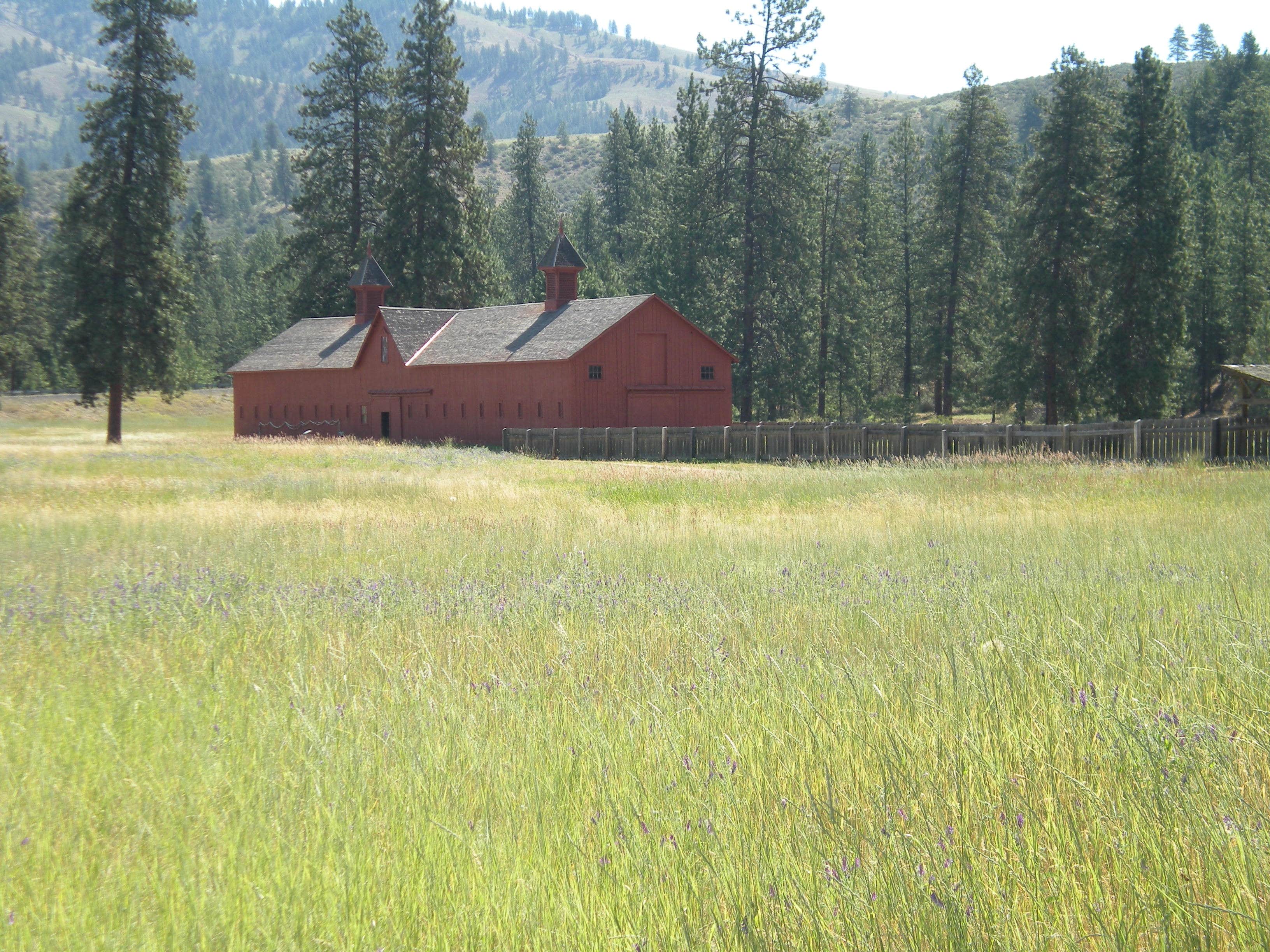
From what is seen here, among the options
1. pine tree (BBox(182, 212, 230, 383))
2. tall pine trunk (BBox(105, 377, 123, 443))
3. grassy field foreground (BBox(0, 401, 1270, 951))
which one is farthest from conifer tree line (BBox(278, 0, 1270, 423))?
pine tree (BBox(182, 212, 230, 383))

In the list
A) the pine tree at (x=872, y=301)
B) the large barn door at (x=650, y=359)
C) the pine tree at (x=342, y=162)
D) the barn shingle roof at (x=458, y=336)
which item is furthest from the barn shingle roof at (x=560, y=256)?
the pine tree at (x=872, y=301)

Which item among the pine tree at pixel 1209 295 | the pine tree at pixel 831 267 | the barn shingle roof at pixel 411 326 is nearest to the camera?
the barn shingle roof at pixel 411 326

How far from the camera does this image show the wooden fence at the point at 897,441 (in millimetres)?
24984

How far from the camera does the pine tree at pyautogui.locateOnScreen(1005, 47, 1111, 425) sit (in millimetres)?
42469

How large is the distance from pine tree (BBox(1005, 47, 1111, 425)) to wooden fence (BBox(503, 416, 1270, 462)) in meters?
12.8

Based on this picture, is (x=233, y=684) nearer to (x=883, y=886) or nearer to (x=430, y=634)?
(x=430, y=634)

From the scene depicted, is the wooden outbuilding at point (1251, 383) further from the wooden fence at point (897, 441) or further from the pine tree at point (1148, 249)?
the pine tree at point (1148, 249)

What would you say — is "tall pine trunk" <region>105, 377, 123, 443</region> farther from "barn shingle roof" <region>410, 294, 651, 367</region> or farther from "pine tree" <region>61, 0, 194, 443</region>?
"barn shingle roof" <region>410, 294, 651, 367</region>

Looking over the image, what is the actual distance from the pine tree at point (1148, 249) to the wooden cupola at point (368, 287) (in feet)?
123

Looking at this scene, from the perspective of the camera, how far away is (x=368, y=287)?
188ft

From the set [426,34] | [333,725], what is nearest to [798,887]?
[333,725]

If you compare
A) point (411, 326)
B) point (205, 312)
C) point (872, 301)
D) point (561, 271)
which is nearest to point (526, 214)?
point (872, 301)

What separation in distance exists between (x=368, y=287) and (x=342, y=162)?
1164 centimetres

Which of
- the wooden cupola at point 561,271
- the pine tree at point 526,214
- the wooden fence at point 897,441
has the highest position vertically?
the pine tree at point 526,214
